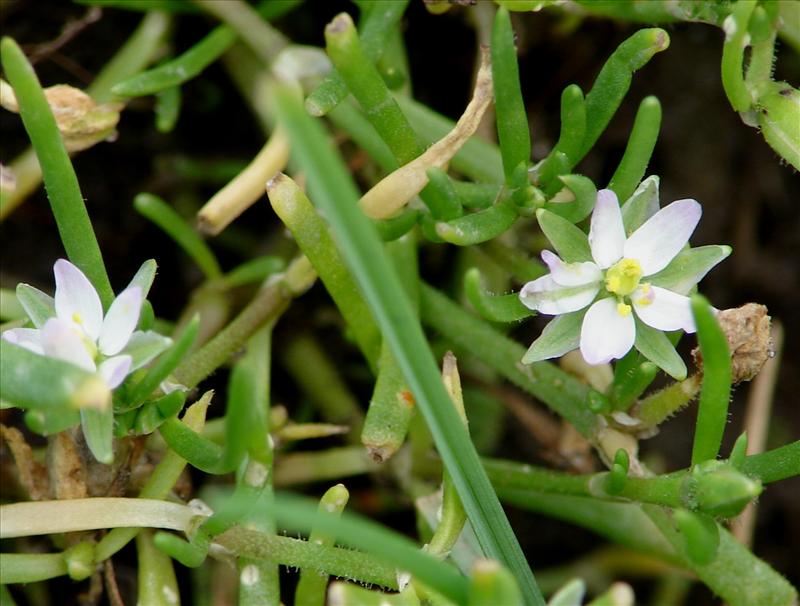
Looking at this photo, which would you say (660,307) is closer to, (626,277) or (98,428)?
(626,277)

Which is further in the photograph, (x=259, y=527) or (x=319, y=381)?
(x=319, y=381)

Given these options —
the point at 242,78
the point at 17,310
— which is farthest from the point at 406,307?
the point at 242,78

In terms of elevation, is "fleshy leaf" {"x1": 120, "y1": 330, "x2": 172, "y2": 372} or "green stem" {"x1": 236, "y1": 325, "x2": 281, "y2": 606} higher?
"fleshy leaf" {"x1": 120, "y1": 330, "x2": 172, "y2": 372}

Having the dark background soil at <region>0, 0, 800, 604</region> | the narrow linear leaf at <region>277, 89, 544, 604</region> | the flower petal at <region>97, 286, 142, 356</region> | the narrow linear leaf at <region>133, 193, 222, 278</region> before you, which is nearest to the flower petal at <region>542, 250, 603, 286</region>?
the narrow linear leaf at <region>277, 89, 544, 604</region>

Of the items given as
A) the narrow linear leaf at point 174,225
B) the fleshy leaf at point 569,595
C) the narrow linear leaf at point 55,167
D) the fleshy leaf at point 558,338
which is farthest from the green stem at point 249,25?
the fleshy leaf at point 569,595

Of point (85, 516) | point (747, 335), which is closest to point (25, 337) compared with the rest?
point (85, 516)

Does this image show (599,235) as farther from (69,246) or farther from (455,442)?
(69,246)

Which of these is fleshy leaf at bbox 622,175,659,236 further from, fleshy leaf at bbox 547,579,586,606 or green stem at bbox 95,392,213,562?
green stem at bbox 95,392,213,562
